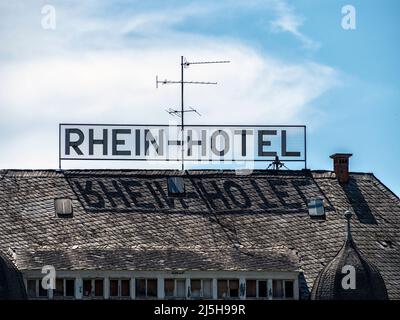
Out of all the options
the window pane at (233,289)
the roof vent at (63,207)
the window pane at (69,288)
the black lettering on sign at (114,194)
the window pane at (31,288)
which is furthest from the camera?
the black lettering on sign at (114,194)

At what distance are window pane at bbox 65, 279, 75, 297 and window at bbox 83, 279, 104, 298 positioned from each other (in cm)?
52

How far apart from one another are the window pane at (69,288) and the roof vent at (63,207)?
6.28m

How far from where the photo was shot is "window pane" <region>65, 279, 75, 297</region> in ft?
225

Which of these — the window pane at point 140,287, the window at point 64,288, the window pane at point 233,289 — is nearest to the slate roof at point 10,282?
the window at point 64,288

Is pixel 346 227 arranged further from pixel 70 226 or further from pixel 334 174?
pixel 70 226

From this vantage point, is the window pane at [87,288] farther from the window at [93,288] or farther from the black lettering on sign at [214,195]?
the black lettering on sign at [214,195]

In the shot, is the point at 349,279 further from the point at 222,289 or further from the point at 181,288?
the point at 181,288

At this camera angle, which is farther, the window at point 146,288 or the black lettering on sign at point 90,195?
the black lettering on sign at point 90,195

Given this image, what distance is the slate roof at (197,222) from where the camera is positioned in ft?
233

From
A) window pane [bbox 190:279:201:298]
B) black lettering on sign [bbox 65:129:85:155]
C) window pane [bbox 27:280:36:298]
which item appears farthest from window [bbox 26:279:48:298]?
black lettering on sign [bbox 65:129:85:155]

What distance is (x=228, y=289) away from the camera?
69.9m

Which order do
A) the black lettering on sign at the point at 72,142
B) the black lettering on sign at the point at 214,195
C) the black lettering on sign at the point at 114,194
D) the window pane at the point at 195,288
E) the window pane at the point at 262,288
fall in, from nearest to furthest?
the window pane at the point at 195,288 < the window pane at the point at 262,288 < the black lettering on sign at the point at 114,194 < the black lettering on sign at the point at 214,195 < the black lettering on sign at the point at 72,142

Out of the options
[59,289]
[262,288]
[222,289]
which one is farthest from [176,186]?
[59,289]
